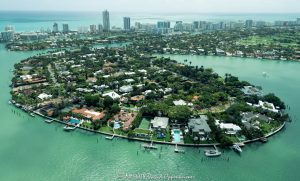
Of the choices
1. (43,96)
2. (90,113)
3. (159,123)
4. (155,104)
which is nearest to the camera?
(159,123)

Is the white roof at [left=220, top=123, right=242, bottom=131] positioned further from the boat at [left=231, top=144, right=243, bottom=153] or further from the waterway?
the boat at [left=231, top=144, right=243, bottom=153]

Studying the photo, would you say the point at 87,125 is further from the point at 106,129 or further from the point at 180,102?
the point at 180,102

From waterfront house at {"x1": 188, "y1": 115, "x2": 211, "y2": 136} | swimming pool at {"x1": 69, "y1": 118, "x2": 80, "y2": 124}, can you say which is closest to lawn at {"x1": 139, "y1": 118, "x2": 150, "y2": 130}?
waterfront house at {"x1": 188, "y1": 115, "x2": 211, "y2": 136}

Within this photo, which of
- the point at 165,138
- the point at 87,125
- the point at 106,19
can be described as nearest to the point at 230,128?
the point at 165,138

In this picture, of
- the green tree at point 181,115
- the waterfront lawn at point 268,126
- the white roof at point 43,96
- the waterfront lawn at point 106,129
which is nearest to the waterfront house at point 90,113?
the waterfront lawn at point 106,129

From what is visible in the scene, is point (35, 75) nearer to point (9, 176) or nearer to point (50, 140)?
point (50, 140)

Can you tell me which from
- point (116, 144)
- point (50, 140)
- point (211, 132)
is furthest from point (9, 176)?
point (211, 132)

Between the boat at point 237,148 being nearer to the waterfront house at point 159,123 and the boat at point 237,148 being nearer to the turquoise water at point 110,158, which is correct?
the turquoise water at point 110,158
